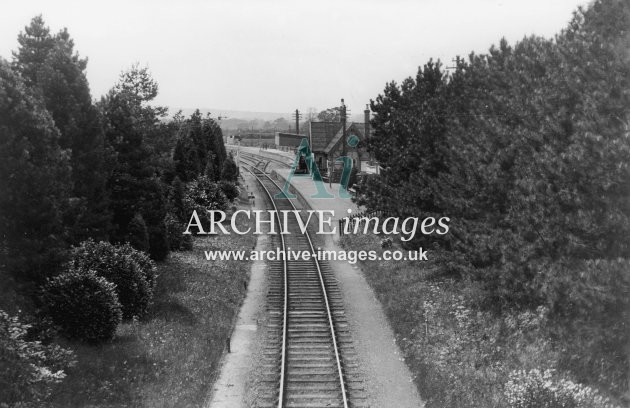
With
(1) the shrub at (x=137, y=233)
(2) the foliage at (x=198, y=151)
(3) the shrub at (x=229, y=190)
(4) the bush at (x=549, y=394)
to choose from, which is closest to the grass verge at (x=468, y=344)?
(4) the bush at (x=549, y=394)

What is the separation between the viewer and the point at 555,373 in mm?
14836

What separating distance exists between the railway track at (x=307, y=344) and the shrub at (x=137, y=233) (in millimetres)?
5667

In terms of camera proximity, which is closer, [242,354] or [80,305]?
[80,305]

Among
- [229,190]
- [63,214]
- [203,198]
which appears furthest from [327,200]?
[63,214]

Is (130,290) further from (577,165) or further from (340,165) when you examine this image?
(340,165)

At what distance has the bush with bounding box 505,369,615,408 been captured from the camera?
1299cm

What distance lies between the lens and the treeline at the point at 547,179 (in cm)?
1223

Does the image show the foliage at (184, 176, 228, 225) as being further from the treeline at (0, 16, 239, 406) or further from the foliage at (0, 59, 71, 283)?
the foliage at (0, 59, 71, 283)

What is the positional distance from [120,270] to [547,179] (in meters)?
13.2

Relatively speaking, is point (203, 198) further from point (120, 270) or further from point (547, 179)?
point (547, 179)

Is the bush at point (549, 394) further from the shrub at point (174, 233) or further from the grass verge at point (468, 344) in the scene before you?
the shrub at point (174, 233)

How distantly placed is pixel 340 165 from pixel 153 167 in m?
36.9

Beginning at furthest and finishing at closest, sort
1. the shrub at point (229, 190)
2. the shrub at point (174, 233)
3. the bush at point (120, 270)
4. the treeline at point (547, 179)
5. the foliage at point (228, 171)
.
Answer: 1. the foliage at point (228, 171)
2. the shrub at point (229, 190)
3. the shrub at point (174, 233)
4. the bush at point (120, 270)
5. the treeline at point (547, 179)

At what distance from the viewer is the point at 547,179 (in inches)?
564
